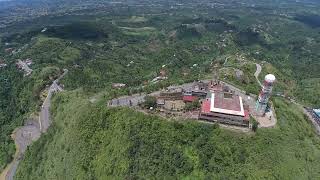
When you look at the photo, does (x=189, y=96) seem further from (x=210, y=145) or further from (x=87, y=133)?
(x=87, y=133)

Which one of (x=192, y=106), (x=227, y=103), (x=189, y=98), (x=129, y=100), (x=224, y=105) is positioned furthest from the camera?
(x=129, y=100)

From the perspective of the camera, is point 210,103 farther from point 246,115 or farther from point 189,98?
point 246,115

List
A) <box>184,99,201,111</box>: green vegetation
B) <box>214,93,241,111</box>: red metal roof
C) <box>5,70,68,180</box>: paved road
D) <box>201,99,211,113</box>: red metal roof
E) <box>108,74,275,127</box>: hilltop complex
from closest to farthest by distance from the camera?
1. <box>108,74,275,127</box>: hilltop complex
2. <box>201,99,211,113</box>: red metal roof
3. <box>214,93,241,111</box>: red metal roof
4. <box>184,99,201,111</box>: green vegetation
5. <box>5,70,68,180</box>: paved road

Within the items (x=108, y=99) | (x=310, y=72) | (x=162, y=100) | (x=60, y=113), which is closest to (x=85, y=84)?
(x=60, y=113)

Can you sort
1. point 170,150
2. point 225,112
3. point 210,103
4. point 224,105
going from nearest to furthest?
1. point 170,150
2. point 225,112
3. point 224,105
4. point 210,103

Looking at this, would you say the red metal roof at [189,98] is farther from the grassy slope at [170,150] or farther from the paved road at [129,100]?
the grassy slope at [170,150]

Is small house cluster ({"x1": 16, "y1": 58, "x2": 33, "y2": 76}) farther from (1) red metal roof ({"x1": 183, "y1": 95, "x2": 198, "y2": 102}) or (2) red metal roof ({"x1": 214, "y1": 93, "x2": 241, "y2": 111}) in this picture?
(2) red metal roof ({"x1": 214, "y1": 93, "x2": 241, "y2": 111})

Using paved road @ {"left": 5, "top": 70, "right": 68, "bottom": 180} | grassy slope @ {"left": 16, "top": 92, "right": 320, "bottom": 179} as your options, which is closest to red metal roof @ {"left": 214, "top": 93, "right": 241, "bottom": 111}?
grassy slope @ {"left": 16, "top": 92, "right": 320, "bottom": 179}

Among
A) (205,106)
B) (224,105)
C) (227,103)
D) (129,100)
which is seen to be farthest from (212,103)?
(129,100)

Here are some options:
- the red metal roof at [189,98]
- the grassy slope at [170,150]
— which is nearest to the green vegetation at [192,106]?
the red metal roof at [189,98]
